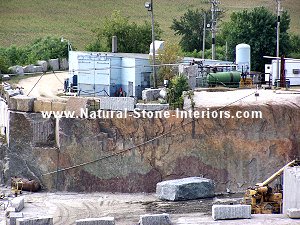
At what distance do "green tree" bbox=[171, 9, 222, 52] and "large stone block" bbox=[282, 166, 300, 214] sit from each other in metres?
35.2

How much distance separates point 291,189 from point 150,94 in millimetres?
12203

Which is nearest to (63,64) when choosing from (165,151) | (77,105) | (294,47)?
(294,47)

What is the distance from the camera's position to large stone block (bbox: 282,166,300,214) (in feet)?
211

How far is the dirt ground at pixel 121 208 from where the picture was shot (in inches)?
2473

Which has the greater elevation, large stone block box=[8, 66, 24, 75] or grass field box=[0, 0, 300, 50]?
grass field box=[0, 0, 300, 50]

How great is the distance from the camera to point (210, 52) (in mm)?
93500

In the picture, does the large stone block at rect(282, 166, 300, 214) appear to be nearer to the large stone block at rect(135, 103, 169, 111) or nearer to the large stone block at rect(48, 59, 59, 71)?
the large stone block at rect(135, 103, 169, 111)

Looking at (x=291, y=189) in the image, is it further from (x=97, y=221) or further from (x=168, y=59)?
(x=168, y=59)

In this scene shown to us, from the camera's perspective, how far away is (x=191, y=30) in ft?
340

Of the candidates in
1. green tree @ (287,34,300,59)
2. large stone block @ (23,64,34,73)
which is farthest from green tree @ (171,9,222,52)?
large stone block @ (23,64,34,73)

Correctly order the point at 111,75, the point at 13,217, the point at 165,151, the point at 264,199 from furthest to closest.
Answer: the point at 111,75, the point at 165,151, the point at 264,199, the point at 13,217

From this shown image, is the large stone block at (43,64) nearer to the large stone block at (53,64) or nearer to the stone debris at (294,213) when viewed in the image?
the large stone block at (53,64)

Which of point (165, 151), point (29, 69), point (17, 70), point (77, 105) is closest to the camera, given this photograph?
point (165, 151)

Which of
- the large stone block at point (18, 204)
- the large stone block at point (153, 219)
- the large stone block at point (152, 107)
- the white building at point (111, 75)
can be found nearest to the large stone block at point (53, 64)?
the white building at point (111, 75)
